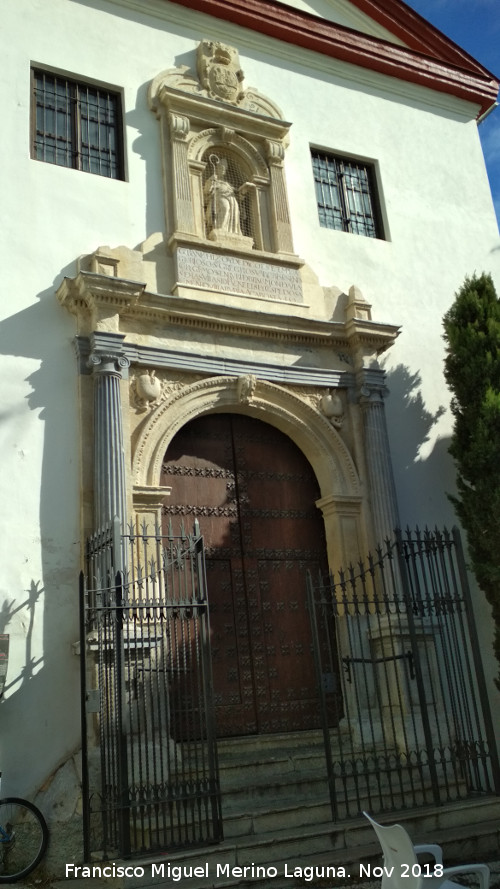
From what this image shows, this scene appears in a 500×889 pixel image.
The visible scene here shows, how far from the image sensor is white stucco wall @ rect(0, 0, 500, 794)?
7367 mm

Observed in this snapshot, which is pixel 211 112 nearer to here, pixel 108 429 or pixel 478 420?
pixel 108 429

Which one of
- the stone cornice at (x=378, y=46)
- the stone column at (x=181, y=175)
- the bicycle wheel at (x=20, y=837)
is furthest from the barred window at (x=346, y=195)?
the bicycle wheel at (x=20, y=837)

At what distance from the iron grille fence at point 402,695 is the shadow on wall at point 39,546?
212 cm

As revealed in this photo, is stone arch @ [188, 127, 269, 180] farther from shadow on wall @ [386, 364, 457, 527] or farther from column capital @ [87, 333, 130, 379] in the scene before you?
shadow on wall @ [386, 364, 457, 527]

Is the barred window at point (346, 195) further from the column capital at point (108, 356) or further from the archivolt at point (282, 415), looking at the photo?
the column capital at point (108, 356)

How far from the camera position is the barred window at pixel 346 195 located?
1077 cm

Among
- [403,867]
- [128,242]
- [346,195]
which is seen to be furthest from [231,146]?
[403,867]

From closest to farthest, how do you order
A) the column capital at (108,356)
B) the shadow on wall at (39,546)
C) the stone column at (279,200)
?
1. the shadow on wall at (39,546)
2. the column capital at (108,356)
3. the stone column at (279,200)

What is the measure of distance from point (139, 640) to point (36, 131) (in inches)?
210

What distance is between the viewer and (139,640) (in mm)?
7328

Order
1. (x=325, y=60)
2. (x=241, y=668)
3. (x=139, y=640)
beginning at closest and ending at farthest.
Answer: (x=139, y=640) → (x=241, y=668) → (x=325, y=60)

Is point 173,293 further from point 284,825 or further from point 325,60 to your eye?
point 284,825

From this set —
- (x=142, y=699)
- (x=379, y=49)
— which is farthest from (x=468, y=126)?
(x=142, y=699)

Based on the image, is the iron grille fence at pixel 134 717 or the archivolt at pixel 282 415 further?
the archivolt at pixel 282 415
